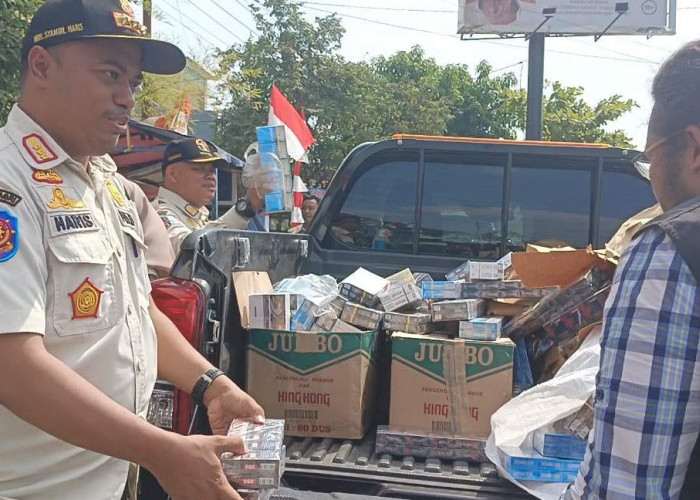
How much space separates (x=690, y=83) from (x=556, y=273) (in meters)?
1.54

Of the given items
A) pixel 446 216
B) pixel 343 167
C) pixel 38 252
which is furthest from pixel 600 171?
pixel 38 252

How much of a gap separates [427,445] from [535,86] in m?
13.5

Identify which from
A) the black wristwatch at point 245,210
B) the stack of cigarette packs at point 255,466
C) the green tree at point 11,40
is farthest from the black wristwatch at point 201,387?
the green tree at point 11,40

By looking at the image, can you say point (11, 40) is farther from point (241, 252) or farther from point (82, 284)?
point (82, 284)

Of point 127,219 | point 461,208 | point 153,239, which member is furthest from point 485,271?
point 127,219

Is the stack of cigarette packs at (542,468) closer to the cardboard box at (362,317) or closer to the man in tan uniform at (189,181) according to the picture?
the cardboard box at (362,317)

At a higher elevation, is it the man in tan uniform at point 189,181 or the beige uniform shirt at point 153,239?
the man in tan uniform at point 189,181

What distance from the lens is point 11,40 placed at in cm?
583

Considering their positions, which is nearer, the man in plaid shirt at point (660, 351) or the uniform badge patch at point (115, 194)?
the man in plaid shirt at point (660, 351)

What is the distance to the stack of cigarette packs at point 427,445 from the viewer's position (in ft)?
7.50

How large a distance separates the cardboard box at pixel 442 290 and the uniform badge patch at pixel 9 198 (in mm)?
1800

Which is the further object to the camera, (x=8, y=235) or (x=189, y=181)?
(x=189, y=181)

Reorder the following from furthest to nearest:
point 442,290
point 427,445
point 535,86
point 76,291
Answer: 1. point 535,86
2. point 442,290
3. point 427,445
4. point 76,291

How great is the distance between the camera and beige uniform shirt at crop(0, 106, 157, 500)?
131 centimetres
